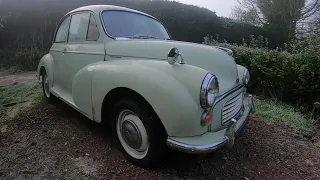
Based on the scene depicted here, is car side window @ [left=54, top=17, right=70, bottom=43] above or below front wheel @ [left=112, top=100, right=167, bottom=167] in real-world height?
above

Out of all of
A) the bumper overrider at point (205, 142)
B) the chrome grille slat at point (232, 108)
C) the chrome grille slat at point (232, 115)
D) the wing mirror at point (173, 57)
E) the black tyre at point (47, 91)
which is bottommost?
the black tyre at point (47, 91)

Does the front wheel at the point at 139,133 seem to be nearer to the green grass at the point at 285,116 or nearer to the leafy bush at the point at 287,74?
the green grass at the point at 285,116

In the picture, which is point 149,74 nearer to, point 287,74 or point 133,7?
point 287,74

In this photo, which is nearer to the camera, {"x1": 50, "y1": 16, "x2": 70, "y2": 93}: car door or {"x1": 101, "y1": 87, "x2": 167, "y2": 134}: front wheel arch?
{"x1": 101, "y1": 87, "x2": 167, "y2": 134}: front wheel arch

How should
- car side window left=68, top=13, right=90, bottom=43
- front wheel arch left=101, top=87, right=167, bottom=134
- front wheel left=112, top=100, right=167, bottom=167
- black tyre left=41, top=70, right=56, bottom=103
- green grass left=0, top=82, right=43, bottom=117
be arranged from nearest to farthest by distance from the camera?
front wheel left=112, top=100, right=167, bottom=167, front wheel arch left=101, top=87, right=167, bottom=134, car side window left=68, top=13, right=90, bottom=43, black tyre left=41, top=70, right=56, bottom=103, green grass left=0, top=82, right=43, bottom=117

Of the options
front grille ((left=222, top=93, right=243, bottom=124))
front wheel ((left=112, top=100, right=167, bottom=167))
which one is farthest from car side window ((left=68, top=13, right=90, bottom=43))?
front grille ((left=222, top=93, right=243, bottom=124))

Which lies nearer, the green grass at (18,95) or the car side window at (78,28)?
the car side window at (78,28)

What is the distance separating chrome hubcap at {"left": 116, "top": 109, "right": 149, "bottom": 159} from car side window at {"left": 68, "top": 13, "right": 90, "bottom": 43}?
1.36 metres

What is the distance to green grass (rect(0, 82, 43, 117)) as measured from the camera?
4295mm

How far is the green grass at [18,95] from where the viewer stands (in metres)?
4.29

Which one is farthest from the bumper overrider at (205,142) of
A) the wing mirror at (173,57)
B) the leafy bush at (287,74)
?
the leafy bush at (287,74)

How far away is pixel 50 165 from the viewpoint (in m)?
2.51

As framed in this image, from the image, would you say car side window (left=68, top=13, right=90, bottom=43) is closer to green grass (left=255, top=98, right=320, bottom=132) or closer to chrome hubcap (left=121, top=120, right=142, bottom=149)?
chrome hubcap (left=121, top=120, right=142, bottom=149)

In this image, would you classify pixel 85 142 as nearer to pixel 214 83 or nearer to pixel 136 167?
pixel 136 167
